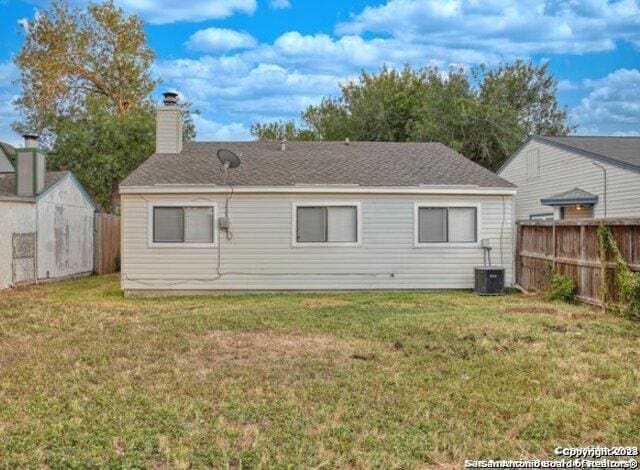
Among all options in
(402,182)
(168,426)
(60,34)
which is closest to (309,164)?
(402,182)

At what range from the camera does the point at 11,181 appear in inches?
583

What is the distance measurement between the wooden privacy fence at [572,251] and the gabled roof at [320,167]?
143 centimetres

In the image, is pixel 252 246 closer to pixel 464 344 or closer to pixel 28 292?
pixel 28 292

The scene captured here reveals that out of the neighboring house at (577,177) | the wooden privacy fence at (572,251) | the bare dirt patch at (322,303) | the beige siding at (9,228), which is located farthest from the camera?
the neighboring house at (577,177)

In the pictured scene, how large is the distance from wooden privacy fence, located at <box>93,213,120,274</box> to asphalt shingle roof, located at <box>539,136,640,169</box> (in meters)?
14.1

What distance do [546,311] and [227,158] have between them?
7.07m

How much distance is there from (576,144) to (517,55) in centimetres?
1720

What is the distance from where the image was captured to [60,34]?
2672cm

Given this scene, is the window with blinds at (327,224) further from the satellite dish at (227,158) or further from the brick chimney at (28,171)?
the brick chimney at (28,171)

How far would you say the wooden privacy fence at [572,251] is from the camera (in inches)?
Result: 329

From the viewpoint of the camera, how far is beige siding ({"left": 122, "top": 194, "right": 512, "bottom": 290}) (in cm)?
1165

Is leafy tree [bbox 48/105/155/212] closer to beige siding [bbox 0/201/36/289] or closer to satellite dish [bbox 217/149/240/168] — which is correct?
beige siding [bbox 0/201/36/289]

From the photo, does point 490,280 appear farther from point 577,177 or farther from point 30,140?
point 30,140

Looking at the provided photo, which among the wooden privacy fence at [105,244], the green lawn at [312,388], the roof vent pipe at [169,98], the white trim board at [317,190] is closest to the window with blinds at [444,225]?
the white trim board at [317,190]
